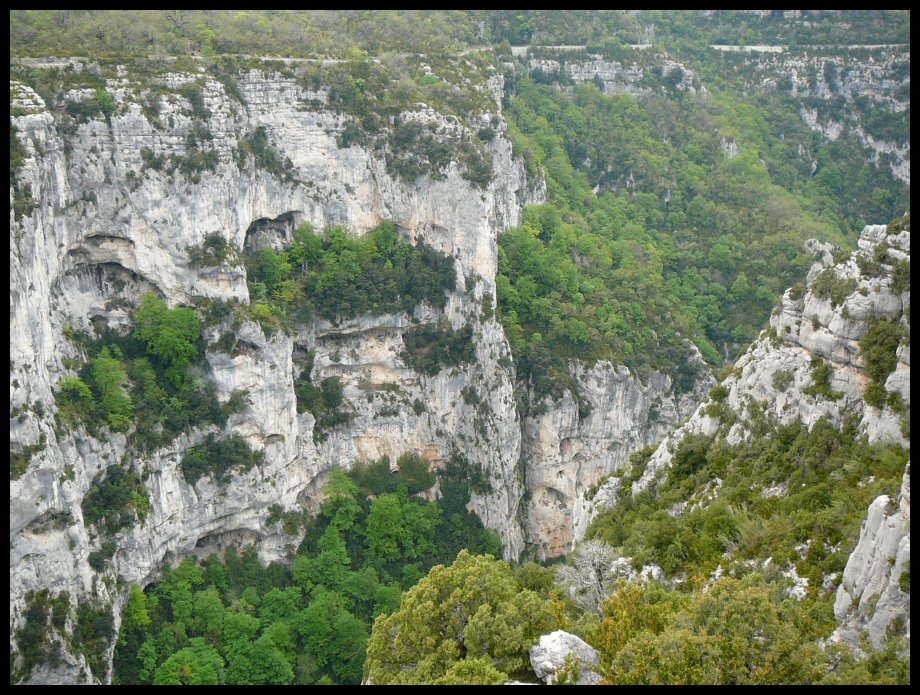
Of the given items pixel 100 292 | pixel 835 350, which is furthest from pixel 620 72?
pixel 835 350

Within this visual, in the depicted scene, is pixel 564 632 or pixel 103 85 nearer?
pixel 564 632

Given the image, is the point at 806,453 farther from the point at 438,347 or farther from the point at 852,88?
the point at 852,88

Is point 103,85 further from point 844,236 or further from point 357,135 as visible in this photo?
point 844,236

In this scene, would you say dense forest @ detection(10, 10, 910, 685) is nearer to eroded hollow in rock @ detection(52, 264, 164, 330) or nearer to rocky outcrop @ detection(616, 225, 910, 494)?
rocky outcrop @ detection(616, 225, 910, 494)

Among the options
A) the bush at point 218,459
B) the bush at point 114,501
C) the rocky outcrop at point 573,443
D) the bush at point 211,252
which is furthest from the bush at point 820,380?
the rocky outcrop at point 573,443

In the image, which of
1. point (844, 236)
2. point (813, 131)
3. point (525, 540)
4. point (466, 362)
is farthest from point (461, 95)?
point (813, 131)

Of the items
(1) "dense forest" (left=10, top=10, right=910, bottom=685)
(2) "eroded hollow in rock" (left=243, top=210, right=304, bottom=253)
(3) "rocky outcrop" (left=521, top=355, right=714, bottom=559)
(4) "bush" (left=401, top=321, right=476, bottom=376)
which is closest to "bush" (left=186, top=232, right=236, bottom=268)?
(1) "dense forest" (left=10, top=10, right=910, bottom=685)
